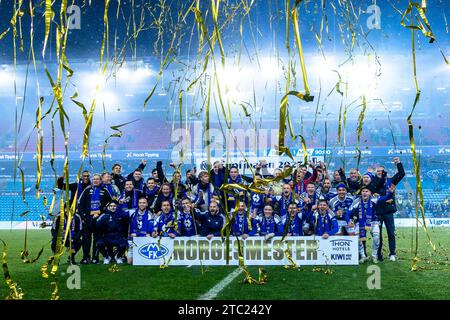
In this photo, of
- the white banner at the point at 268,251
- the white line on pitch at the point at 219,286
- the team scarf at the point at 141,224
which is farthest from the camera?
the team scarf at the point at 141,224

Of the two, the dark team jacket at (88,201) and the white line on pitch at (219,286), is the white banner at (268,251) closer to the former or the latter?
the white line on pitch at (219,286)

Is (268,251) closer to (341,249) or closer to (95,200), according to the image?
(341,249)

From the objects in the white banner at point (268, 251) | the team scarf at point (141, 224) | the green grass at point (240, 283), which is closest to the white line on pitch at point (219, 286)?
the green grass at point (240, 283)

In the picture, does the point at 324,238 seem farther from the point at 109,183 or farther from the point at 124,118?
the point at 124,118

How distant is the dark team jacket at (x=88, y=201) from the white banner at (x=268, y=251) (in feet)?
3.75

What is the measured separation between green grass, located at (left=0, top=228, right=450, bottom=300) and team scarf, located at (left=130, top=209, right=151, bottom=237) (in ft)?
1.48

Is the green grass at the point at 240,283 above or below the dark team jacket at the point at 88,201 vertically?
below

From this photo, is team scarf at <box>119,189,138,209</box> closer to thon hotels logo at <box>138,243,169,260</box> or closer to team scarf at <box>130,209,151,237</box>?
team scarf at <box>130,209,151,237</box>

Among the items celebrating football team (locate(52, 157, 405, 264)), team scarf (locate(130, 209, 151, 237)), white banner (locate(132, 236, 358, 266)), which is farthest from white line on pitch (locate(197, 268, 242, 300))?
team scarf (locate(130, 209, 151, 237))

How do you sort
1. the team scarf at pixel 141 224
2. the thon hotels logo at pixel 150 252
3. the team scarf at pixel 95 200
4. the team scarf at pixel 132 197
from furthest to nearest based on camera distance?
the team scarf at pixel 132 197, the team scarf at pixel 95 200, the team scarf at pixel 141 224, the thon hotels logo at pixel 150 252

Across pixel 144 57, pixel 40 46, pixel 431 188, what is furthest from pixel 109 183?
pixel 431 188

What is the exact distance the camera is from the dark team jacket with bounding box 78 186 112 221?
21.0 feet

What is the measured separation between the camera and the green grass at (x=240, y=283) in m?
4.20

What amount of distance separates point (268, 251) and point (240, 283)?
820 millimetres
